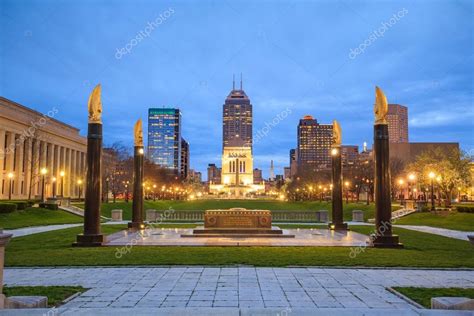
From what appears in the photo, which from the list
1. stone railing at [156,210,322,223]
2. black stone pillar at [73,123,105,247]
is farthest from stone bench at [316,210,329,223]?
black stone pillar at [73,123,105,247]

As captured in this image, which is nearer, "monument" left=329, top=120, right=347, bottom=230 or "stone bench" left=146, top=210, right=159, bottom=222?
"monument" left=329, top=120, right=347, bottom=230

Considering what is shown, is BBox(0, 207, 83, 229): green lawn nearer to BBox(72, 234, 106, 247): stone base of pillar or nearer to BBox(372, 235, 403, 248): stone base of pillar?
BBox(72, 234, 106, 247): stone base of pillar

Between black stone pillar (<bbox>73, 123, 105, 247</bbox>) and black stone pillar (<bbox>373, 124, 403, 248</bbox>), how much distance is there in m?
12.8

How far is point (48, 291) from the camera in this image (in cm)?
960

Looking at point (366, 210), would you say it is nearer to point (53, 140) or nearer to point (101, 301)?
point (101, 301)

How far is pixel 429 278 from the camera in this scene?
38.2 feet

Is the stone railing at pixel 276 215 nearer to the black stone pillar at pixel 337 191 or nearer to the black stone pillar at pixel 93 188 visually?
the black stone pillar at pixel 337 191

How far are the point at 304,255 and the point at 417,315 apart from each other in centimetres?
913

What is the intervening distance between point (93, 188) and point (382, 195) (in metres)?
13.4

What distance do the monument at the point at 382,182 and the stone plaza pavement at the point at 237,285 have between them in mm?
5615

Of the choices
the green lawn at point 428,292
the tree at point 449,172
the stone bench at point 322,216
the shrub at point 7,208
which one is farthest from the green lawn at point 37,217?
the tree at point 449,172

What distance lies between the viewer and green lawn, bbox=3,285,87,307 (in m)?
9.05

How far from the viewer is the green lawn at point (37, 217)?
35.5m

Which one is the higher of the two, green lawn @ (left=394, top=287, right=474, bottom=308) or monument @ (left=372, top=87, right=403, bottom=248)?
monument @ (left=372, top=87, right=403, bottom=248)
